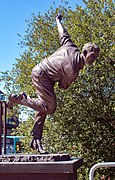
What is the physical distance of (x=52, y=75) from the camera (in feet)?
9.30

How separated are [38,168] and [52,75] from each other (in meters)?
0.91

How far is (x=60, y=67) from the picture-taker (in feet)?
9.09

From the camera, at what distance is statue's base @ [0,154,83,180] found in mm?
2312

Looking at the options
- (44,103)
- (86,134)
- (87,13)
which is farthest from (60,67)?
(87,13)

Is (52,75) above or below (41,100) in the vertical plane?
above

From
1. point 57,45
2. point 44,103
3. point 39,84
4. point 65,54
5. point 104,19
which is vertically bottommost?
point 44,103

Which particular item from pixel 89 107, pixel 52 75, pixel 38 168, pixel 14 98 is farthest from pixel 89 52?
pixel 89 107

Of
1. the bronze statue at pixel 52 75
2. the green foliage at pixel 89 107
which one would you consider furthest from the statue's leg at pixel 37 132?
the green foliage at pixel 89 107

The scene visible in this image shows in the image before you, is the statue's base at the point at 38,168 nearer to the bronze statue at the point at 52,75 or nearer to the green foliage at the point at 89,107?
the bronze statue at the point at 52,75

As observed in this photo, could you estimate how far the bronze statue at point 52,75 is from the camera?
107 inches

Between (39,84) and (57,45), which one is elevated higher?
(57,45)

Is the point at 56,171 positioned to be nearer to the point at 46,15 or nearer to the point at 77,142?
the point at 77,142

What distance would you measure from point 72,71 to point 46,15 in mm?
5164

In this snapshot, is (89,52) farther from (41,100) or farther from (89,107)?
(89,107)
